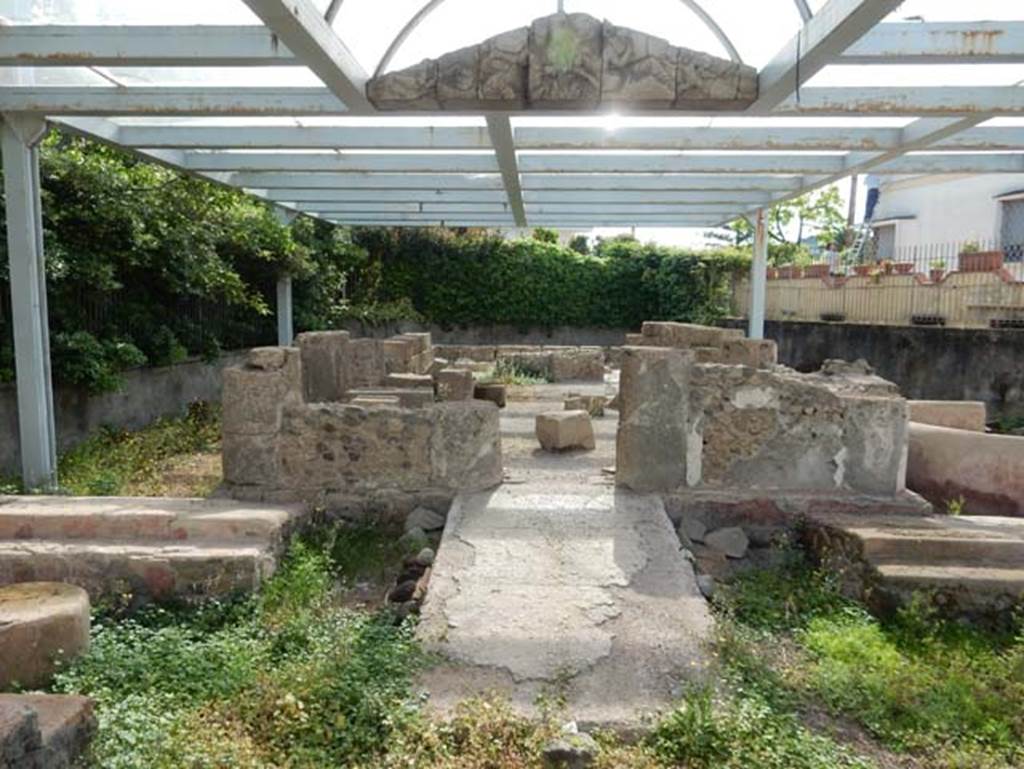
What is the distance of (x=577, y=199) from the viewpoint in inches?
422

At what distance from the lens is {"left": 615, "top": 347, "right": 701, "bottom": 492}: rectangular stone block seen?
5766 millimetres

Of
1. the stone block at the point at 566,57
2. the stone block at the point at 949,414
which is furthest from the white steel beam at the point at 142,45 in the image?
the stone block at the point at 949,414

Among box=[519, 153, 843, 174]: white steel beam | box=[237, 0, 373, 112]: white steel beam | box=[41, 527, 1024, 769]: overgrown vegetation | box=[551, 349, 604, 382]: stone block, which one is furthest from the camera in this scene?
box=[551, 349, 604, 382]: stone block

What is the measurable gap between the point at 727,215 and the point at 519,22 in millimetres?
7902

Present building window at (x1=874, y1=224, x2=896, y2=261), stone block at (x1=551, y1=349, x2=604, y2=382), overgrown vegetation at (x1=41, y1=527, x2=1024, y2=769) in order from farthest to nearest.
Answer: building window at (x1=874, y1=224, x2=896, y2=261), stone block at (x1=551, y1=349, x2=604, y2=382), overgrown vegetation at (x1=41, y1=527, x2=1024, y2=769)

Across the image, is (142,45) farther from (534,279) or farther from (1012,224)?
(1012,224)

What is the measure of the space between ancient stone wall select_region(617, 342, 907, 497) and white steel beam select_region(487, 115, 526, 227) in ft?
7.46

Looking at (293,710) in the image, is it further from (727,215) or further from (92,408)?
(727,215)

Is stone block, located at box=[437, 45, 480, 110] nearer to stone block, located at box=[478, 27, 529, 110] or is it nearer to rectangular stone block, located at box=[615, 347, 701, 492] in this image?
stone block, located at box=[478, 27, 529, 110]

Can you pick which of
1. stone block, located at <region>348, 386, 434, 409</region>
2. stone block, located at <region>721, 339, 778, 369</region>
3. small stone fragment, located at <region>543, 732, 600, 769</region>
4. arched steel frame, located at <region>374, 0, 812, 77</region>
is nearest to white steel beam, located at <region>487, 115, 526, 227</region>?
arched steel frame, located at <region>374, 0, 812, 77</region>

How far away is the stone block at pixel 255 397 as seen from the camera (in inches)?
231

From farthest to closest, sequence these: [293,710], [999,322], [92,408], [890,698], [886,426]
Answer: [999,322] → [92,408] → [886,426] → [890,698] → [293,710]

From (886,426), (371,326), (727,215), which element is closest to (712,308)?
(727,215)

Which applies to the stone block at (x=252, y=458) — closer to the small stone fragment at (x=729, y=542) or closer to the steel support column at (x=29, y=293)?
the steel support column at (x=29, y=293)
